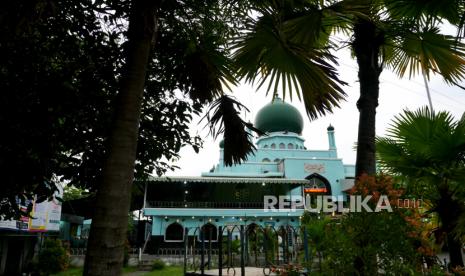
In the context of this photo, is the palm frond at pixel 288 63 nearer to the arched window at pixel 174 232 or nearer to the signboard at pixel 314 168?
the arched window at pixel 174 232

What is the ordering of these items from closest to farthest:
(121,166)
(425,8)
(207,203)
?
(121,166)
(425,8)
(207,203)

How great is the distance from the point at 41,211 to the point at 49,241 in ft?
5.76

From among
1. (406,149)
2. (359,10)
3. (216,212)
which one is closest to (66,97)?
(359,10)

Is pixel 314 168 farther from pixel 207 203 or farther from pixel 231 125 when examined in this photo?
pixel 231 125

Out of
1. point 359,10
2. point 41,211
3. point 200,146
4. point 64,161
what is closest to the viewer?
point 359,10

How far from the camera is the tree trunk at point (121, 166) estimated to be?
7.33ft

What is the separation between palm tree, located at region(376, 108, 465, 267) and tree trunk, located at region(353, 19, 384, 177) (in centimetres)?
114

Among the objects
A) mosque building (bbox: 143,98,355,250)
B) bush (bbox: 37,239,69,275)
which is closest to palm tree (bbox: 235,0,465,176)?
bush (bbox: 37,239,69,275)

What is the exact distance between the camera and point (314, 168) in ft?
100

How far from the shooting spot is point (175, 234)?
79.9 feet

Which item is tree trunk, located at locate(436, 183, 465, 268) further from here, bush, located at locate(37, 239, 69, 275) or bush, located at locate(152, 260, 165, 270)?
bush, located at locate(152, 260, 165, 270)

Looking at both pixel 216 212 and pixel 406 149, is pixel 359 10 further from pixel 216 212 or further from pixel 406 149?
pixel 216 212

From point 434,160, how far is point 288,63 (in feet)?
8.55

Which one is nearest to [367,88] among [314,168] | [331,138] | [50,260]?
[50,260]
